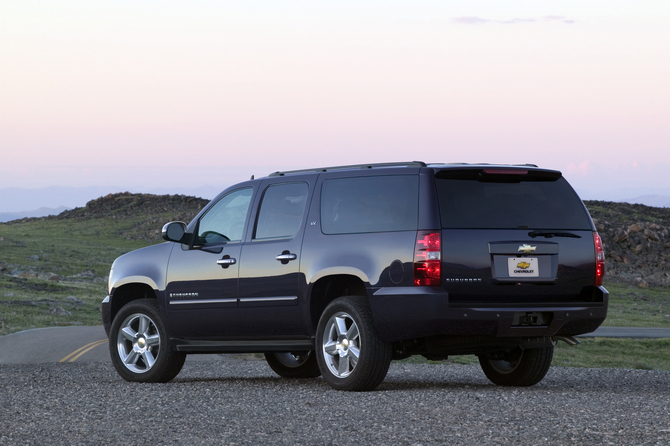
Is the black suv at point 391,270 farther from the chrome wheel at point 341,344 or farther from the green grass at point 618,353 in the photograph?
the green grass at point 618,353

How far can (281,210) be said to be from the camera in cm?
1015

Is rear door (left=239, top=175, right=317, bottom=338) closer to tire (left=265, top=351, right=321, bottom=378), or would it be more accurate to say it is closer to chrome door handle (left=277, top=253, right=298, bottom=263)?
chrome door handle (left=277, top=253, right=298, bottom=263)

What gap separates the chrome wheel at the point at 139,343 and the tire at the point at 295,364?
5.65 feet

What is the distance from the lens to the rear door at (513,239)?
863 centimetres

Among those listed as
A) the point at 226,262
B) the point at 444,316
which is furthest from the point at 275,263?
the point at 444,316

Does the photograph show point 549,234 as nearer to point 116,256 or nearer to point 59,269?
point 59,269

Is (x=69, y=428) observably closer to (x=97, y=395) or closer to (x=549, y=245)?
(x=97, y=395)

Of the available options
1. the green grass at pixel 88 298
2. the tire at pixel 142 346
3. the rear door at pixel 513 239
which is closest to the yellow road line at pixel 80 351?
the green grass at pixel 88 298

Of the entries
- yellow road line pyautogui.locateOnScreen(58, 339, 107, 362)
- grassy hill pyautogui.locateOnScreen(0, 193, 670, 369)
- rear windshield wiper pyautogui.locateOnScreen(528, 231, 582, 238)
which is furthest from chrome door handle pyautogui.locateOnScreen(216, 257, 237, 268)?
grassy hill pyautogui.locateOnScreen(0, 193, 670, 369)

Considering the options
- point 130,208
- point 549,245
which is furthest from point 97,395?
point 130,208

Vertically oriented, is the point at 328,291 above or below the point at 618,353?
above

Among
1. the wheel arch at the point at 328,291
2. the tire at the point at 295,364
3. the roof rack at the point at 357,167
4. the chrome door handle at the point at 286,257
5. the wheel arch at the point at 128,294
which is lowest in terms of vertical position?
the tire at the point at 295,364

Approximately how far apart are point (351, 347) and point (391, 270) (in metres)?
0.94

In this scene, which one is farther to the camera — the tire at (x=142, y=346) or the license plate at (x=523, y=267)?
the tire at (x=142, y=346)
